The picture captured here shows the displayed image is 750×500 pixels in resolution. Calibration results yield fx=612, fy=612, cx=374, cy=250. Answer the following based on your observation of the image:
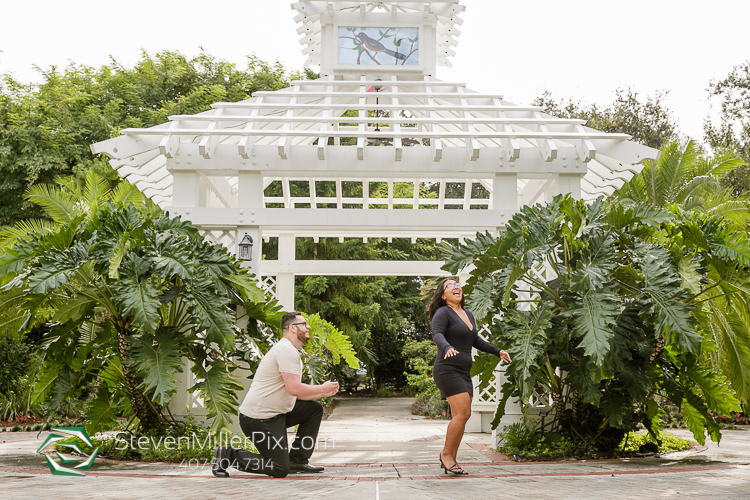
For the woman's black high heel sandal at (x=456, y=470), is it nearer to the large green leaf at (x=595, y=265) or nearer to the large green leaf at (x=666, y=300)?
the large green leaf at (x=595, y=265)

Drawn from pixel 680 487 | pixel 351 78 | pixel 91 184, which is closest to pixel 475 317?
pixel 680 487

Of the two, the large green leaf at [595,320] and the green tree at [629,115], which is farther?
the green tree at [629,115]

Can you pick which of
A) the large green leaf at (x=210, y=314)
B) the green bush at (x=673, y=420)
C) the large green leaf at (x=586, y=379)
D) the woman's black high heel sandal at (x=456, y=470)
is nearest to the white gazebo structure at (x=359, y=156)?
the large green leaf at (x=210, y=314)

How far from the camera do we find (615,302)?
6.01 metres

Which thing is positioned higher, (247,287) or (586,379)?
(247,287)

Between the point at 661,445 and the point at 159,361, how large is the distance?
17.8 ft

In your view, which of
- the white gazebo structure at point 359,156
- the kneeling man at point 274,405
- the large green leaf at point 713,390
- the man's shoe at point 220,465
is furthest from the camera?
the white gazebo structure at point 359,156

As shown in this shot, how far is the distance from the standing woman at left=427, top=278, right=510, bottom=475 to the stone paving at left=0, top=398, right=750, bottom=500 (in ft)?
1.11

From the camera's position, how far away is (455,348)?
5.37 m

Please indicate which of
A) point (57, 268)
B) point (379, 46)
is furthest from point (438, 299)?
point (379, 46)

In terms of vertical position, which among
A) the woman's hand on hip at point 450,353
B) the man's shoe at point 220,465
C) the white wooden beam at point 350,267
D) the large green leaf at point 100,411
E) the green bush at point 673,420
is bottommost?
the green bush at point 673,420

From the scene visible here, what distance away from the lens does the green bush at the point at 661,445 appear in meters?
6.64

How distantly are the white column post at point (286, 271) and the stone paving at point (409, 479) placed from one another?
4063 millimetres

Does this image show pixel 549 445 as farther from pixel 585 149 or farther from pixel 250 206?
pixel 250 206
